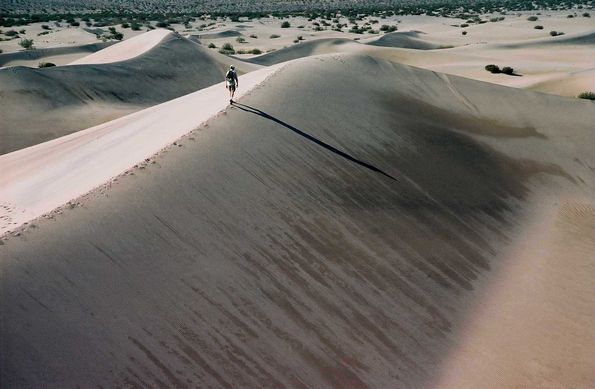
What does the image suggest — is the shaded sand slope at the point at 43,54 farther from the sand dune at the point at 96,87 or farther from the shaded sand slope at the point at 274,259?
the shaded sand slope at the point at 274,259

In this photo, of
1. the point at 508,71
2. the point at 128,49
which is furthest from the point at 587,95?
the point at 128,49

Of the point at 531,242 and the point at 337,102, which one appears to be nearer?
the point at 531,242

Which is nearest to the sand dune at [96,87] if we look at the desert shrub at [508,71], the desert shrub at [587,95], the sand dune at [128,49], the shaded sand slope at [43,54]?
the sand dune at [128,49]

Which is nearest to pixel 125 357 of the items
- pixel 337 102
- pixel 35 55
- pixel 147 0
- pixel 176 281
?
pixel 176 281

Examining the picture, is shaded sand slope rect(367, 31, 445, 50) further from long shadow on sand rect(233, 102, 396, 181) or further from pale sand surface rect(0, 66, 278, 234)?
long shadow on sand rect(233, 102, 396, 181)

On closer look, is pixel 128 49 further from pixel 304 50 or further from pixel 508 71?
pixel 508 71

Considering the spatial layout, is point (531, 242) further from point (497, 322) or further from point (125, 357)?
point (125, 357)
